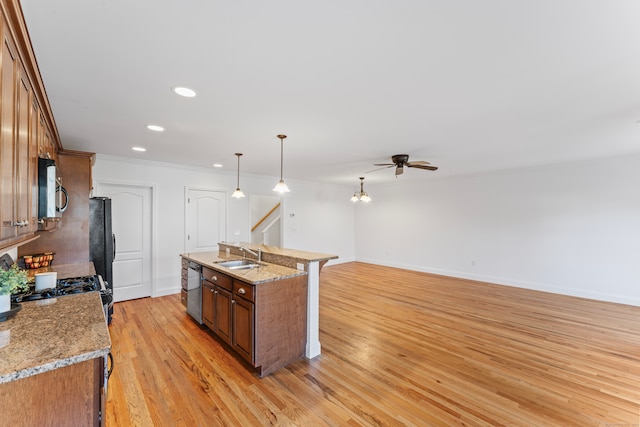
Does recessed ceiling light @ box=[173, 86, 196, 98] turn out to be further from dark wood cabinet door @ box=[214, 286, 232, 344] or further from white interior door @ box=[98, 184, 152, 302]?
white interior door @ box=[98, 184, 152, 302]

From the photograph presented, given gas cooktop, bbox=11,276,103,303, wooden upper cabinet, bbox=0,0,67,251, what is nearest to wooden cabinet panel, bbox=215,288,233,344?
gas cooktop, bbox=11,276,103,303

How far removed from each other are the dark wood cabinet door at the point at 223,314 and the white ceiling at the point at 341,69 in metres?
1.77

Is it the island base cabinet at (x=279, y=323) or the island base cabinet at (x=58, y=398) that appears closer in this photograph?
the island base cabinet at (x=58, y=398)

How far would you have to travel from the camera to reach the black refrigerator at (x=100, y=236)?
11.8 feet

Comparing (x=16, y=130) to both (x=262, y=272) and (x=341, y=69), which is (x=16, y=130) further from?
(x=262, y=272)

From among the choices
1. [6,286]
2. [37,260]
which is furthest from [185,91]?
[37,260]

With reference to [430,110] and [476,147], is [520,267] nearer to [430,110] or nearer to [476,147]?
[476,147]

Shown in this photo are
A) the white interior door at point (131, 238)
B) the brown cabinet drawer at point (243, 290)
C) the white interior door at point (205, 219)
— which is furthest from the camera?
the white interior door at point (205, 219)

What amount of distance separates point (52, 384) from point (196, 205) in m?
4.38

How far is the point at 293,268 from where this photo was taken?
9.87ft

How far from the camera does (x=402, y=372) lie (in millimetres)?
2596

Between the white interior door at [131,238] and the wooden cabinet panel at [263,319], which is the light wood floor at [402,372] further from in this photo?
the white interior door at [131,238]

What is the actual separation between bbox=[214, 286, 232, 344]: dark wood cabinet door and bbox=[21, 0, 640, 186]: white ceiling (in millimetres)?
1771

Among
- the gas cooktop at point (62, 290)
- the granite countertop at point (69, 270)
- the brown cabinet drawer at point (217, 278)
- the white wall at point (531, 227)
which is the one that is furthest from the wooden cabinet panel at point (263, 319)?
the white wall at point (531, 227)
